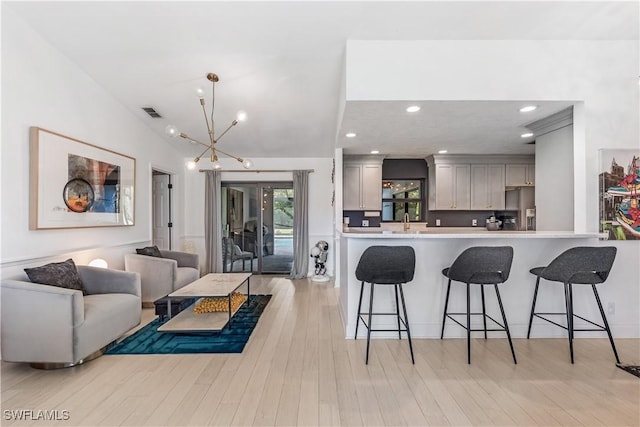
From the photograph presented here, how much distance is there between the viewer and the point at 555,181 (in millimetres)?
3311

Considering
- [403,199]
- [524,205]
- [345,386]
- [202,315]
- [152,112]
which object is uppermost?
[152,112]

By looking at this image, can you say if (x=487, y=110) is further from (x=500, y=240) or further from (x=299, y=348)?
(x=299, y=348)

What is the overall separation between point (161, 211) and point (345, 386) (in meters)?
4.99

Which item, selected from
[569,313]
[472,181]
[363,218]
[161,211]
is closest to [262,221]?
[161,211]

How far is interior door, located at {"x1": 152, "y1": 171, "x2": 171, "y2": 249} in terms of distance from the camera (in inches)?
223

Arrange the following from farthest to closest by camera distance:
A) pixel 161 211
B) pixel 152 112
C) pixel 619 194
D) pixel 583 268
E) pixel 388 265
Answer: pixel 161 211 < pixel 152 112 < pixel 619 194 < pixel 388 265 < pixel 583 268

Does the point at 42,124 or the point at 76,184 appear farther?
the point at 76,184

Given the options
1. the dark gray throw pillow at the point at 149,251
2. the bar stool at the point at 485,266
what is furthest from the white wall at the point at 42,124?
the bar stool at the point at 485,266

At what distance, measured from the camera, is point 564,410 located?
1.86 metres

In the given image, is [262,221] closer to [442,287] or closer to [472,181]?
[442,287]

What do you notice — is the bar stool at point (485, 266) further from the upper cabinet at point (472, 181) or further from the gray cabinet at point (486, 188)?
the gray cabinet at point (486, 188)

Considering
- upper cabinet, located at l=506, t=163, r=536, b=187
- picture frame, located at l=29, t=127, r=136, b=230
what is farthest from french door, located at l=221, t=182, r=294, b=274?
upper cabinet, located at l=506, t=163, r=536, b=187

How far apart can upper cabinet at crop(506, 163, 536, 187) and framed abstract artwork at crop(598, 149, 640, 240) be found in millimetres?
2745

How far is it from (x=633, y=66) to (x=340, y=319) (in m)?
3.89
